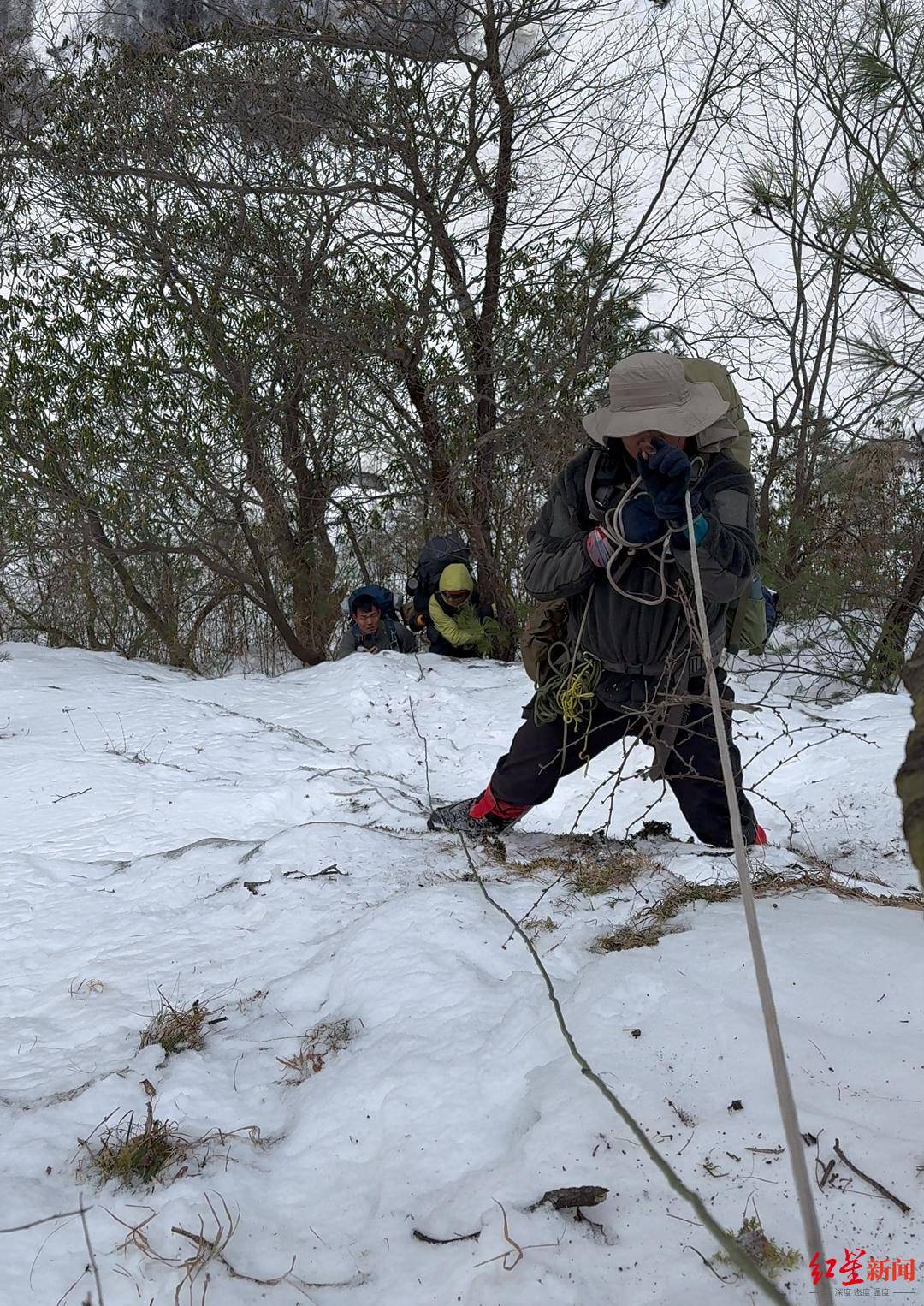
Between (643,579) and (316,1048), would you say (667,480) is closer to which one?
(643,579)

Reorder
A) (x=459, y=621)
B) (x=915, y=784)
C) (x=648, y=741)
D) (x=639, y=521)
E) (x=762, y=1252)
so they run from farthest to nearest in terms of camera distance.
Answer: (x=459, y=621) → (x=648, y=741) → (x=639, y=521) → (x=762, y=1252) → (x=915, y=784)

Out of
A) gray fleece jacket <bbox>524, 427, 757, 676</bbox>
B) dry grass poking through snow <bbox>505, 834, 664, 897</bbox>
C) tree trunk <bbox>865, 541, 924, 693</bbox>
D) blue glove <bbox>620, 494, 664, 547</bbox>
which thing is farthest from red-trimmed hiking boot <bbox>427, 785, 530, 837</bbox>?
tree trunk <bbox>865, 541, 924, 693</bbox>

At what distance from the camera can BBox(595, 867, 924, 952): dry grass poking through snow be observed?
6.59 feet

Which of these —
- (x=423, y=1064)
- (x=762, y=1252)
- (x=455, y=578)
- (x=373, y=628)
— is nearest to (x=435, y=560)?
(x=455, y=578)

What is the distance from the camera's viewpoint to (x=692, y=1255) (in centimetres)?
111

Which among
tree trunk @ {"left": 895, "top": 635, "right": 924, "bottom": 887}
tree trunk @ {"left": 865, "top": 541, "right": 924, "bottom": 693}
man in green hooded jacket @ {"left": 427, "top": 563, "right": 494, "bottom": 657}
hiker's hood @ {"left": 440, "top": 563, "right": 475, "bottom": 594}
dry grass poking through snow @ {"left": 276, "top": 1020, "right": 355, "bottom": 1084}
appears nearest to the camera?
tree trunk @ {"left": 895, "top": 635, "right": 924, "bottom": 887}

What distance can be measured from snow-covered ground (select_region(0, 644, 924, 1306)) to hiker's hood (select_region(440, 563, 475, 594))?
11.9 feet

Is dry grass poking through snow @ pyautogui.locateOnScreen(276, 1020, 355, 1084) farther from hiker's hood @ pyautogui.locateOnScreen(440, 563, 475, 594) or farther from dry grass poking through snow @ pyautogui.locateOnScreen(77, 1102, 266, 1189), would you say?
hiker's hood @ pyautogui.locateOnScreen(440, 563, 475, 594)

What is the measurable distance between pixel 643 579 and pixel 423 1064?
146cm

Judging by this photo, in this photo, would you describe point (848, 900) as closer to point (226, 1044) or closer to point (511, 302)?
point (226, 1044)

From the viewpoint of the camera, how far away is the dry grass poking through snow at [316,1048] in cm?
169

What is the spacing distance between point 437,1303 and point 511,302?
6870 millimetres

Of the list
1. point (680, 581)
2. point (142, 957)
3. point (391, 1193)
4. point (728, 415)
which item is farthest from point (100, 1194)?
point (728, 415)

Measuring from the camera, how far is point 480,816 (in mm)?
3164
